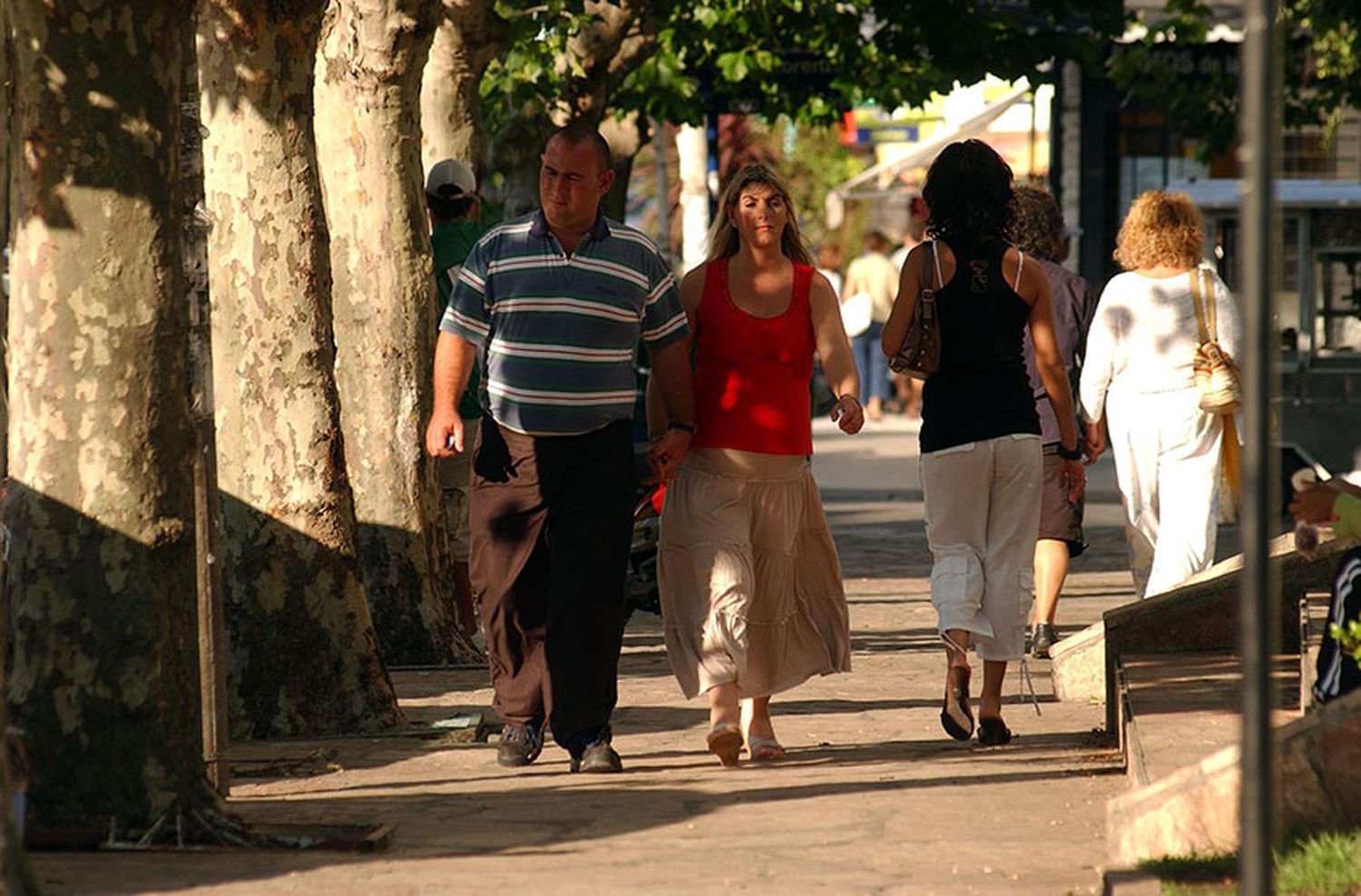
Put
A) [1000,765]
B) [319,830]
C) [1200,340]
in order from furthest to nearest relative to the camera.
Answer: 1. [1200,340]
2. [1000,765]
3. [319,830]

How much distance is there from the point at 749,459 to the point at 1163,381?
8.82 feet

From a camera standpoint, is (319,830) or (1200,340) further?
(1200,340)

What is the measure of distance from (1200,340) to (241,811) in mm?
4765

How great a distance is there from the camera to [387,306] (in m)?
11.0

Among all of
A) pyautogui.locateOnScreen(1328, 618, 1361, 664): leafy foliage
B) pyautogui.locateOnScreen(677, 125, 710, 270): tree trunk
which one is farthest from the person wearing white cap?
pyautogui.locateOnScreen(677, 125, 710, 270): tree trunk

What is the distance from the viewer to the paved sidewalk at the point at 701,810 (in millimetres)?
6152

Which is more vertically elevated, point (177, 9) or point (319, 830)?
point (177, 9)

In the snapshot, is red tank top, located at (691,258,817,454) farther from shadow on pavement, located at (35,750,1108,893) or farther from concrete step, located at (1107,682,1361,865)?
concrete step, located at (1107,682,1361,865)

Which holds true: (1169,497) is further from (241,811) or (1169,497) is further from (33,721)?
(33,721)

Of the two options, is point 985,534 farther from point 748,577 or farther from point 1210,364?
point 1210,364

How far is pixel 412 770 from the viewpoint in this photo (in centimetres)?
799

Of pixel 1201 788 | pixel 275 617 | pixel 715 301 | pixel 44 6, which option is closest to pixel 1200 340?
pixel 715 301

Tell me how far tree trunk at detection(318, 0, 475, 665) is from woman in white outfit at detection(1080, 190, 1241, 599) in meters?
2.86

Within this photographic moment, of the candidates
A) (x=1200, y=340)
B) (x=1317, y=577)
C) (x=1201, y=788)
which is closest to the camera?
(x=1201, y=788)
